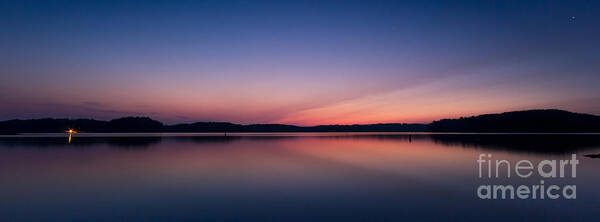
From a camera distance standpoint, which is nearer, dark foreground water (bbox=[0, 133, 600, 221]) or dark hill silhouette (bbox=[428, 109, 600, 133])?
dark foreground water (bbox=[0, 133, 600, 221])

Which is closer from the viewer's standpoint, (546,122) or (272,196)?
(272,196)

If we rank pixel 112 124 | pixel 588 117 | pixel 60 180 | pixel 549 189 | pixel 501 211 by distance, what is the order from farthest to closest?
pixel 112 124, pixel 588 117, pixel 60 180, pixel 549 189, pixel 501 211

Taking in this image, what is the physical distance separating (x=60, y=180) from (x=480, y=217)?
75.9ft

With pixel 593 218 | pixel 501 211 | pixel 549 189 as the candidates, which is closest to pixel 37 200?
pixel 501 211

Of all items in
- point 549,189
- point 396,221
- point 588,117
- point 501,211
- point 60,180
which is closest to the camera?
point 396,221

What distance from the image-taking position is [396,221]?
11.1 meters

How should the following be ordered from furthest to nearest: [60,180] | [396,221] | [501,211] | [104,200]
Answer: [60,180], [104,200], [501,211], [396,221]

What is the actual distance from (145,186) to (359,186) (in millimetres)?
12153

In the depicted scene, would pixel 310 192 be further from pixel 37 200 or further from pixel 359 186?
pixel 37 200

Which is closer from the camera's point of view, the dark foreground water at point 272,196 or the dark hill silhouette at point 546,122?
the dark foreground water at point 272,196

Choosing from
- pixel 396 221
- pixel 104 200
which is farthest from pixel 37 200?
pixel 396 221

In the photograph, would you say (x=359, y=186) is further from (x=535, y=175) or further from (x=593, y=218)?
(x=535, y=175)

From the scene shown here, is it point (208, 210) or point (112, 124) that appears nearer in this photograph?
point (208, 210)

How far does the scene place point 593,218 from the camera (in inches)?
445
